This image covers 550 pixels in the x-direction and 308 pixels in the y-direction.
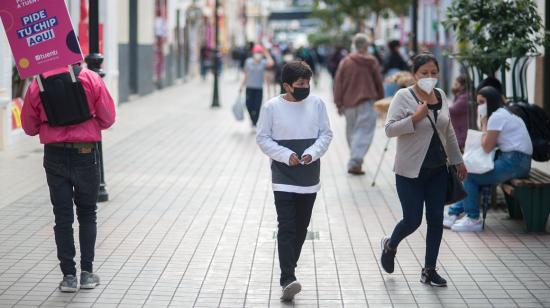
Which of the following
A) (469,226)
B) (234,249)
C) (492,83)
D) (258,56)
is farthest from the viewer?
(258,56)

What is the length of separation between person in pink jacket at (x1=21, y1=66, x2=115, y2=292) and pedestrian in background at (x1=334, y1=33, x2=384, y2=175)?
700 cm

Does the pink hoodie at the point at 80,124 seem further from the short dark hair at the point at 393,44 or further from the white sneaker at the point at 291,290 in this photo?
the short dark hair at the point at 393,44

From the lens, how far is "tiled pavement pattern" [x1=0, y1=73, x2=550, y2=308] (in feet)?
24.4

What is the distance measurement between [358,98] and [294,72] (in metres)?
6.97

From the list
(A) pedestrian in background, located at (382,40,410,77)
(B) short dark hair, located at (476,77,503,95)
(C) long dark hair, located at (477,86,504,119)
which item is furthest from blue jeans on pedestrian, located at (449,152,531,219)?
(A) pedestrian in background, located at (382,40,410,77)

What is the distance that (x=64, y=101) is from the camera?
720cm

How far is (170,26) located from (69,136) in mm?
31731

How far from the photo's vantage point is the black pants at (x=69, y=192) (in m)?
7.33

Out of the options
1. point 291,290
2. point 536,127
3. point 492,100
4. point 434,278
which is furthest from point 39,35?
point 536,127

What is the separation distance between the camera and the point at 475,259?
28.5 feet

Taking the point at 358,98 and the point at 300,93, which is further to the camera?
the point at 358,98

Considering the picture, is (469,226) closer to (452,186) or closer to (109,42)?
(452,186)

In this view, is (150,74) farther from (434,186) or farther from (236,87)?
(434,186)

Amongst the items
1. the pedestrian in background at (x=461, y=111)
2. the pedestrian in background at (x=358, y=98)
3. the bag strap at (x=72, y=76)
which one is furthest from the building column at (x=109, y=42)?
the bag strap at (x=72, y=76)
